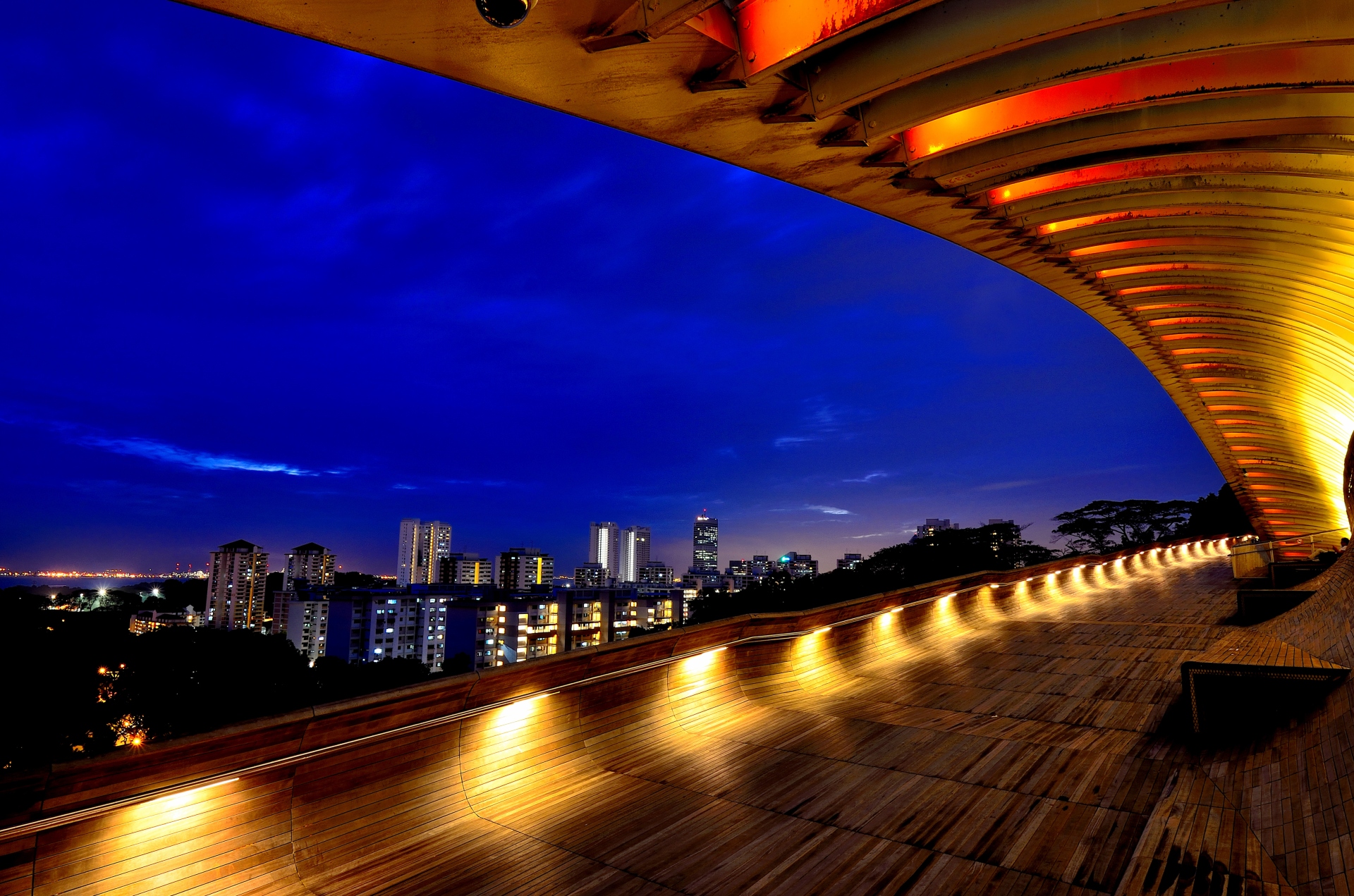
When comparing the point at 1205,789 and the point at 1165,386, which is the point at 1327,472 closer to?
the point at 1165,386

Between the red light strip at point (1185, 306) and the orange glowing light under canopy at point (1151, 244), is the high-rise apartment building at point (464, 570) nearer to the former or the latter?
the red light strip at point (1185, 306)

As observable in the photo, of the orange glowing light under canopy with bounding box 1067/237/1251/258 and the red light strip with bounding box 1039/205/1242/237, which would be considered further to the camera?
the orange glowing light under canopy with bounding box 1067/237/1251/258

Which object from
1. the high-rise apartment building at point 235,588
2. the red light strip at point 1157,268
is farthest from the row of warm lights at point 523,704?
the high-rise apartment building at point 235,588

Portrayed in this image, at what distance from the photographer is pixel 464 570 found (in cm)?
18200

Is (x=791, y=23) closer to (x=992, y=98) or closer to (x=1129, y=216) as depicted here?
(x=992, y=98)

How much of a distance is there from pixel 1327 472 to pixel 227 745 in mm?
36380

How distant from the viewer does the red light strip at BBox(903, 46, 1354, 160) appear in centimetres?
420

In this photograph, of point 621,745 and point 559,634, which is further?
point 559,634

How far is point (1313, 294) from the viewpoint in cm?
968

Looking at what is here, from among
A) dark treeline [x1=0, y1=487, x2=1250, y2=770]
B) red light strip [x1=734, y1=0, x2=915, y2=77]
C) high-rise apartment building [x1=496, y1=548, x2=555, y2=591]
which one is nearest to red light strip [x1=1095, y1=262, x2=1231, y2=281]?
red light strip [x1=734, y1=0, x2=915, y2=77]

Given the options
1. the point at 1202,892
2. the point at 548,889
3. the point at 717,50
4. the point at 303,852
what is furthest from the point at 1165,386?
the point at 303,852

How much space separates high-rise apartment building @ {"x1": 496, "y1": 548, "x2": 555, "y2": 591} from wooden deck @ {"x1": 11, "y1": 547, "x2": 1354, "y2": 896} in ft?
500

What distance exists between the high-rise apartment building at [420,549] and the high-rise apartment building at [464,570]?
2118 mm

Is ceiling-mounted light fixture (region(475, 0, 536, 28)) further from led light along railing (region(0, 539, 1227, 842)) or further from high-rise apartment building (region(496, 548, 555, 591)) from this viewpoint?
high-rise apartment building (region(496, 548, 555, 591))
